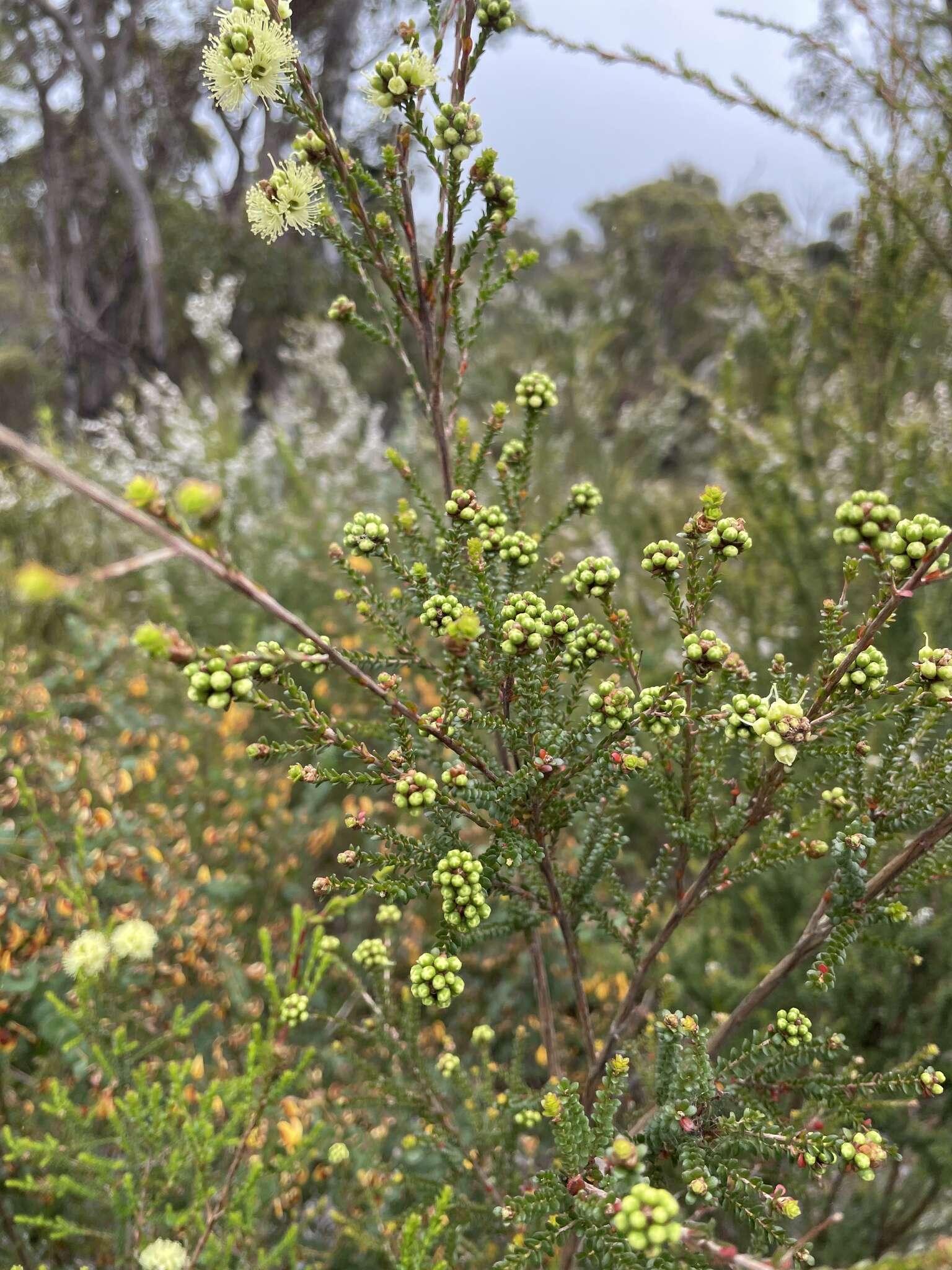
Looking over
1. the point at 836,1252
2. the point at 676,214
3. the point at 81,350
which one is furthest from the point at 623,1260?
the point at 676,214

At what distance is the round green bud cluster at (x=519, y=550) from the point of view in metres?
0.87

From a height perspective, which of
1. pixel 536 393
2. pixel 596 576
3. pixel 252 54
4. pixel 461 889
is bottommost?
pixel 461 889

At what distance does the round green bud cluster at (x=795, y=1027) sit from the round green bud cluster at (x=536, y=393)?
84 centimetres

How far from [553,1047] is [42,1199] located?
4.16 ft

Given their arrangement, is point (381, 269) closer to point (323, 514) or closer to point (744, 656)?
point (744, 656)

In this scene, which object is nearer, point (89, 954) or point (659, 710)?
point (659, 710)

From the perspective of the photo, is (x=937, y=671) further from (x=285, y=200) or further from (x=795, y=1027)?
(x=285, y=200)

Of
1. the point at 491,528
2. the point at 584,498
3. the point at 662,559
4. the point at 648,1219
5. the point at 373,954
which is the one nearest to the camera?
the point at 648,1219

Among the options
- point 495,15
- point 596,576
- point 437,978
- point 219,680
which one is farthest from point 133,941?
point 495,15

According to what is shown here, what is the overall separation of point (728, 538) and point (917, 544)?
17 cm

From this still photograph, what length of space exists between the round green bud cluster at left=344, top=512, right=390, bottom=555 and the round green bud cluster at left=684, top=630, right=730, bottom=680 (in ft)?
1.22

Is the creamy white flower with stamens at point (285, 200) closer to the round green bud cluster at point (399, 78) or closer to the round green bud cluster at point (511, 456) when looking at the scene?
the round green bud cluster at point (399, 78)

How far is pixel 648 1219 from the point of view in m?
0.56

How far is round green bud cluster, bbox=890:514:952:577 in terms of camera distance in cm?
66
